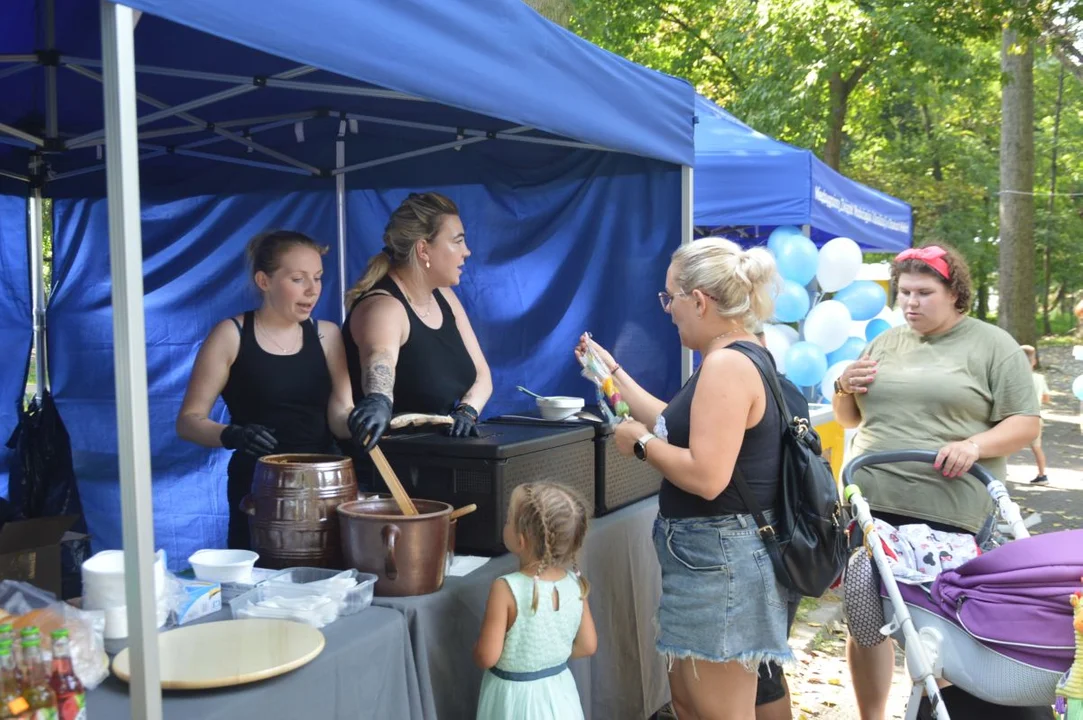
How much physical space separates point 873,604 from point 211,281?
3046 millimetres

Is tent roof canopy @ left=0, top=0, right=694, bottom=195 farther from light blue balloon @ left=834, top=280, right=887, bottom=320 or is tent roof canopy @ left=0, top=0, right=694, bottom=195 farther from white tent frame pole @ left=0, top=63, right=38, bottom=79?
light blue balloon @ left=834, top=280, right=887, bottom=320

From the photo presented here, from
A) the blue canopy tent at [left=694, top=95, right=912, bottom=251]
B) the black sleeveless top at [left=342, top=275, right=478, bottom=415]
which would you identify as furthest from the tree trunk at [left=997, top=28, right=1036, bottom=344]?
the black sleeveless top at [left=342, top=275, right=478, bottom=415]

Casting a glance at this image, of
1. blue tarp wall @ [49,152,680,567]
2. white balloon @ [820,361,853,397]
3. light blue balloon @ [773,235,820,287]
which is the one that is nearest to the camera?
blue tarp wall @ [49,152,680,567]

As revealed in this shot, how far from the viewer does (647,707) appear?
3.19 meters

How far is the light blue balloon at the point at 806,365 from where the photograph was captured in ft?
21.4

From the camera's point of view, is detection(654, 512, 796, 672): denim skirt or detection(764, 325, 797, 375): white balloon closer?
detection(654, 512, 796, 672): denim skirt

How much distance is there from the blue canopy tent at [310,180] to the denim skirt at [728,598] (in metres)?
1.14

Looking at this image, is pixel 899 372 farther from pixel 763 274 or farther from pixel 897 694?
pixel 897 694

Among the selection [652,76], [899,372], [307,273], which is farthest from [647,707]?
[652,76]

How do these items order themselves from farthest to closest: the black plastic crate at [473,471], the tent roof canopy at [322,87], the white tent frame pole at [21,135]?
1. the white tent frame pole at [21,135]
2. the black plastic crate at [473,471]
3. the tent roof canopy at [322,87]

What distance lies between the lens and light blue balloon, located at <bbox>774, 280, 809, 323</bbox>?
22.3 feet

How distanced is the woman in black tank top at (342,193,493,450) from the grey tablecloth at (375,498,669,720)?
58 centimetres

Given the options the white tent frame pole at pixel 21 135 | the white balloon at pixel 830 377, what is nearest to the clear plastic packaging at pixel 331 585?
the white tent frame pole at pixel 21 135

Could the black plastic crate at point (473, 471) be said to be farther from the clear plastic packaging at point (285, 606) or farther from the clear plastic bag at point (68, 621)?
the clear plastic bag at point (68, 621)
